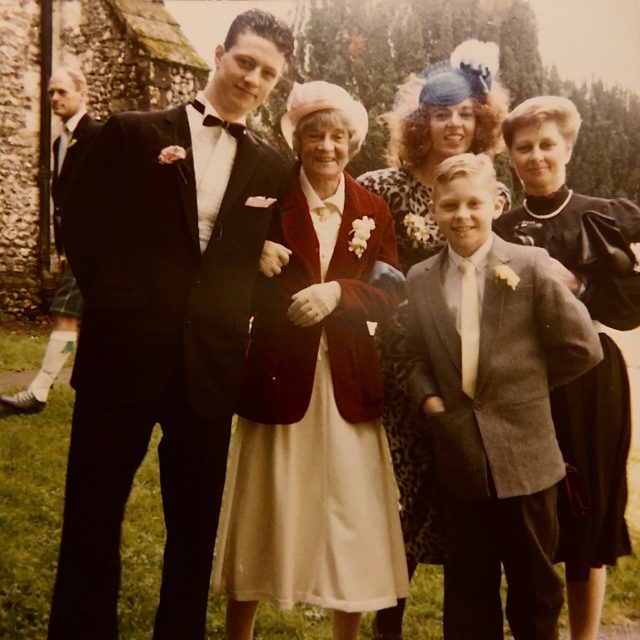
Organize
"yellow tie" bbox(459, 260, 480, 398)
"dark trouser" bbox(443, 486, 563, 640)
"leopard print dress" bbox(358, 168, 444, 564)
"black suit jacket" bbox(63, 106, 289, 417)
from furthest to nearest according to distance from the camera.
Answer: "leopard print dress" bbox(358, 168, 444, 564)
"yellow tie" bbox(459, 260, 480, 398)
"dark trouser" bbox(443, 486, 563, 640)
"black suit jacket" bbox(63, 106, 289, 417)

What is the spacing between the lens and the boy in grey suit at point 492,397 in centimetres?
205

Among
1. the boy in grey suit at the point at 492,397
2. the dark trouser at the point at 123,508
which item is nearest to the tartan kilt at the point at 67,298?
the dark trouser at the point at 123,508

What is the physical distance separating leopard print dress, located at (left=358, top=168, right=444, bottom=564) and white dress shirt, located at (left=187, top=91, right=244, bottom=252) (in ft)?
1.33

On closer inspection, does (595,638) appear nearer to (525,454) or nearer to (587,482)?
(587,482)

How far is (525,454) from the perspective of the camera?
208 cm

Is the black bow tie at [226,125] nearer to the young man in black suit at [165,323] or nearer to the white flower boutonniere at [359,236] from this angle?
the young man in black suit at [165,323]

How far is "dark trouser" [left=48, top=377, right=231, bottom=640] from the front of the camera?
1912 mm

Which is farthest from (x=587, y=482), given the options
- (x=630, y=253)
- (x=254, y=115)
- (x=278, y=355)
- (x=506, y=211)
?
(x=254, y=115)

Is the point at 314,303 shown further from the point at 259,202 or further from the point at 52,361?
the point at 52,361

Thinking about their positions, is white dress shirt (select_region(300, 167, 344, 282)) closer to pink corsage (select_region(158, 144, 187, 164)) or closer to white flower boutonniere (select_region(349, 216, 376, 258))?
white flower boutonniere (select_region(349, 216, 376, 258))

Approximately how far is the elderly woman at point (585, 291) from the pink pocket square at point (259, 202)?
679mm

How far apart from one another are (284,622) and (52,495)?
0.72m

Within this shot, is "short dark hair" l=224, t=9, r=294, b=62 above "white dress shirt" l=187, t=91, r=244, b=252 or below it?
above

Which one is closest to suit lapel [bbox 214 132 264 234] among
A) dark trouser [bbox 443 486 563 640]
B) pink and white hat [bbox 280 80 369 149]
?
pink and white hat [bbox 280 80 369 149]
